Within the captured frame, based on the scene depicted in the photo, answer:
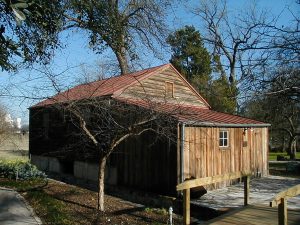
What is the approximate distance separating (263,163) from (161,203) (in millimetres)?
7643

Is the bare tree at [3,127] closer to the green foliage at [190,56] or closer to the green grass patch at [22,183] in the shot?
the green grass patch at [22,183]

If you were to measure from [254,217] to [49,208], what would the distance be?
5.87m

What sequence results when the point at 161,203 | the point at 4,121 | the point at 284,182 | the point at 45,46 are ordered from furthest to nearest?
1. the point at 4,121
2. the point at 284,182
3. the point at 161,203
4. the point at 45,46

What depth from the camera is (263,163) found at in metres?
19.5

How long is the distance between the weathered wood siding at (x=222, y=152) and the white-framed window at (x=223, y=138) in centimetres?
18

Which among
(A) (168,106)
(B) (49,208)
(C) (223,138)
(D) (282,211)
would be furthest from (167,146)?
(D) (282,211)

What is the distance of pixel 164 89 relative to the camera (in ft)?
65.8

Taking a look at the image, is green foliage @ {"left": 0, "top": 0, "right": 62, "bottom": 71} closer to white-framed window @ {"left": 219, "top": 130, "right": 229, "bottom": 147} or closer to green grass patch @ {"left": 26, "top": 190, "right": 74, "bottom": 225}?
green grass patch @ {"left": 26, "top": 190, "right": 74, "bottom": 225}

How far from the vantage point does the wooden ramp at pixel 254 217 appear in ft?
27.2

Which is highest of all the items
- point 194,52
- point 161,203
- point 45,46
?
point 194,52

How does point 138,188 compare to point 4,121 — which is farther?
point 4,121

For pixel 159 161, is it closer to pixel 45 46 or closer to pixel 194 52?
pixel 45 46

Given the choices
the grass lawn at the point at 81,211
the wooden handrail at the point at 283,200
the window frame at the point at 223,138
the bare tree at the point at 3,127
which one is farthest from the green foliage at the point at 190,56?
the wooden handrail at the point at 283,200

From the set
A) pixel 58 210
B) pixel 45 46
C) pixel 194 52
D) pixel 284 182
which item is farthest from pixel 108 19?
pixel 194 52
